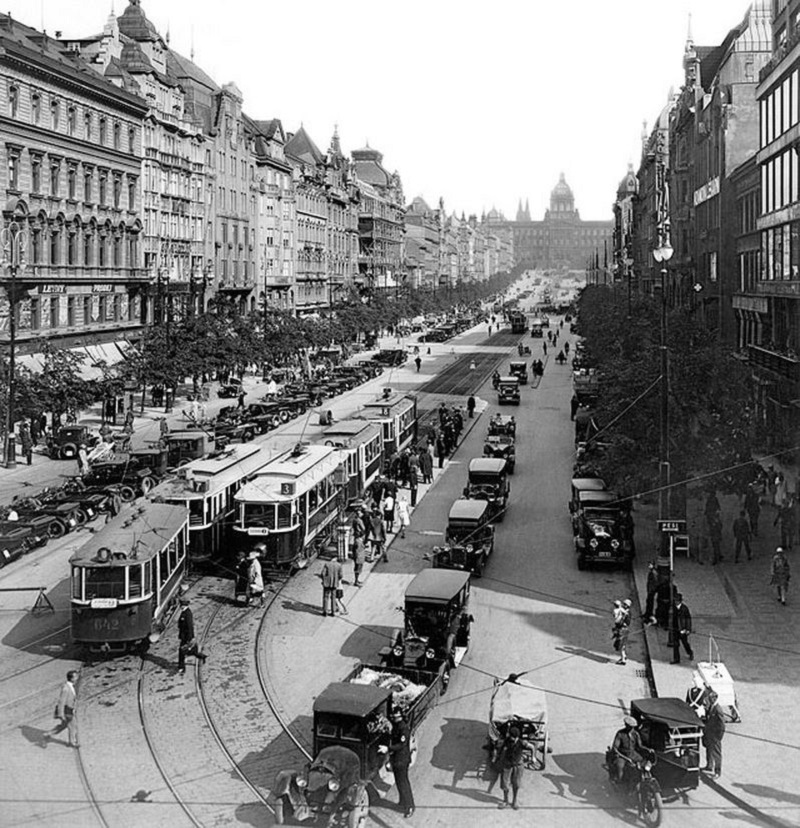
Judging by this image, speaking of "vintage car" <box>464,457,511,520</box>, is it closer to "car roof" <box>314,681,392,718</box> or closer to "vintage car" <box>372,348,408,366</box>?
"car roof" <box>314,681,392,718</box>

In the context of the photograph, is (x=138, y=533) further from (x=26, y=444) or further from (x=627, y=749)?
(x=26, y=444)

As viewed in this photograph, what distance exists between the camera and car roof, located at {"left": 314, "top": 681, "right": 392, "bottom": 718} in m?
16.3

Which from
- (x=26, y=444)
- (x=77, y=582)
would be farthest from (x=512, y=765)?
(x=26, y=444)

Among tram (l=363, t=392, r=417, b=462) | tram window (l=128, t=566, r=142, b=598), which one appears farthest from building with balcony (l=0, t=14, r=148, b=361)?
tram window (l=128, t=566, r=142, b=598)

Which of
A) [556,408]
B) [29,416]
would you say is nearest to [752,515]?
[29,416]

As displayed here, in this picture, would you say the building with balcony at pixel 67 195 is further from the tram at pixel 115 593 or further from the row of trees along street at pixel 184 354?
the tram at pixel 115 593

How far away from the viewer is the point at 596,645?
23.4m

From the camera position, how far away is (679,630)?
22297mm

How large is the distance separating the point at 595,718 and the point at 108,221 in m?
61.1

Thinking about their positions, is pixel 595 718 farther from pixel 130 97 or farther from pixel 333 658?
pixel 130 97

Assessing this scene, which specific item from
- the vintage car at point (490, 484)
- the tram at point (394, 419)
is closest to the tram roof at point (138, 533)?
the vintage car at point (490, 484)

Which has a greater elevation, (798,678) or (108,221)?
(108,221)

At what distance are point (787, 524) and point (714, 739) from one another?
14.9 m

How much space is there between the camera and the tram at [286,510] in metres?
27.6
